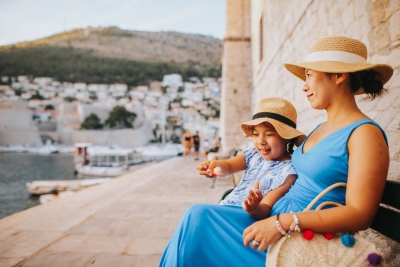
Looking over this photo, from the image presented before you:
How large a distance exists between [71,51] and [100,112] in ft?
173

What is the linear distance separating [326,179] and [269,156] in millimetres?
512

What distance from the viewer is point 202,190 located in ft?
17.6

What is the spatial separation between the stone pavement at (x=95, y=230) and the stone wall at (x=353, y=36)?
1982 mm

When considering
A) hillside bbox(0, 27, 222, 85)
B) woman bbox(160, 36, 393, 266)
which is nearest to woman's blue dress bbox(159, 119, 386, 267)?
woman bbox(160, 36, 393, 266)

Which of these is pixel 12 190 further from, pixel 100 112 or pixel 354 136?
pixel 100 112

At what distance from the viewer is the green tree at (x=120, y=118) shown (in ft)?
207

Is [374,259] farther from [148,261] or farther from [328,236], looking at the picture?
[148,261]

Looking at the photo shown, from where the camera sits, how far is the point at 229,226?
3.88 feet

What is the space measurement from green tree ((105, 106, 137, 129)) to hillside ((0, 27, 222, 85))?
45.2 m

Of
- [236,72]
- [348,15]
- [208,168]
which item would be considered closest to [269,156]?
[208,168]

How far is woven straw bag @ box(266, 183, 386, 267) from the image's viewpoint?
90 cm

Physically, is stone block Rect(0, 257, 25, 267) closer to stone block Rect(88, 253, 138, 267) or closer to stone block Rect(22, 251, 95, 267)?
stone block Rect(22, 251, 95, 267)

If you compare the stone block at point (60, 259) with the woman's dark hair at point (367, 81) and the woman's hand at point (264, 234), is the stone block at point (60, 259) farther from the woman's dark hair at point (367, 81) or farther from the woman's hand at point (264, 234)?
the woman's dark hair at point (367, 81)

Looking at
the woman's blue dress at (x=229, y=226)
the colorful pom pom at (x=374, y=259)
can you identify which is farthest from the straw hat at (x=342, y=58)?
the colorful pom pom at (x=374, y=259)
